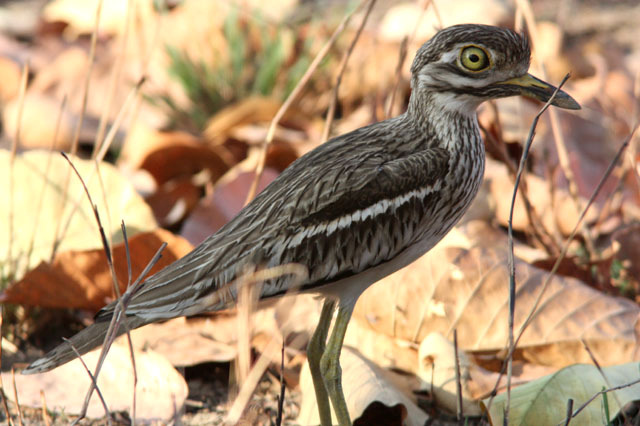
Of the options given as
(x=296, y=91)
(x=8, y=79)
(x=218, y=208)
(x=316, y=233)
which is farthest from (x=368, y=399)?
(x=8, y=79)

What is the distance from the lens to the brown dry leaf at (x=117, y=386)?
275cm

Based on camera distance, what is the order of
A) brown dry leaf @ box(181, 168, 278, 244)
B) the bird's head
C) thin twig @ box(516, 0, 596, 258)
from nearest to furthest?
the bird's head < thin twig @ box(516, 0, 596, 258) < brown dry leaf @ box(181, 168, 278, 244)

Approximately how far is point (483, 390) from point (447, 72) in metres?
0.97

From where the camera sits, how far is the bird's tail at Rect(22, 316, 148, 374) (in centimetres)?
250

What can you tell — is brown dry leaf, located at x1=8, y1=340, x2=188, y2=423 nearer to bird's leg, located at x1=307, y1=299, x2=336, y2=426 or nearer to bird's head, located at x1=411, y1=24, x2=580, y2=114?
bird's leg, located at x1=307, y1=299, x2=336, y2=426

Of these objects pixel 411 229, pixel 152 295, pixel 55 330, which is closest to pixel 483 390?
pixel 411 229

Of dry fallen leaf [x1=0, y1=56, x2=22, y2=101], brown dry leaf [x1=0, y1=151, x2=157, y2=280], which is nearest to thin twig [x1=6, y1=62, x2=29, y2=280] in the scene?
brown dry leaf [x1=0, y1=151, x2=157, y2=280]

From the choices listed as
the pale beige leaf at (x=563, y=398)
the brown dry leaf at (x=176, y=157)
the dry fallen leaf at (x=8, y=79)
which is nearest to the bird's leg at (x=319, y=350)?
the pale beige leaf at (x=563, y=398)

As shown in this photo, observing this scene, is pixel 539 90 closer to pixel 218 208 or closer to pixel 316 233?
pixel 316 233

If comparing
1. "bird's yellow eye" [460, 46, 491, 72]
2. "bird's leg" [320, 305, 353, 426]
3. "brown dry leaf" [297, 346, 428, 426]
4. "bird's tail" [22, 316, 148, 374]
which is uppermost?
"bird's yellow eye" [460, 46, 491, 72]

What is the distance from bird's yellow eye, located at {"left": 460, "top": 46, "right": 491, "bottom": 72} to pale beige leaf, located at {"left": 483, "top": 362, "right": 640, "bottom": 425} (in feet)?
3.01

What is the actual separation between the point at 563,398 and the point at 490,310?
22.0 inches

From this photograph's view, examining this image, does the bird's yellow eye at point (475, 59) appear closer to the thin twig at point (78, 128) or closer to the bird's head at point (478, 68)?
the bird's head at point (478, 68)

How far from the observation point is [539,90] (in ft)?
8.99
